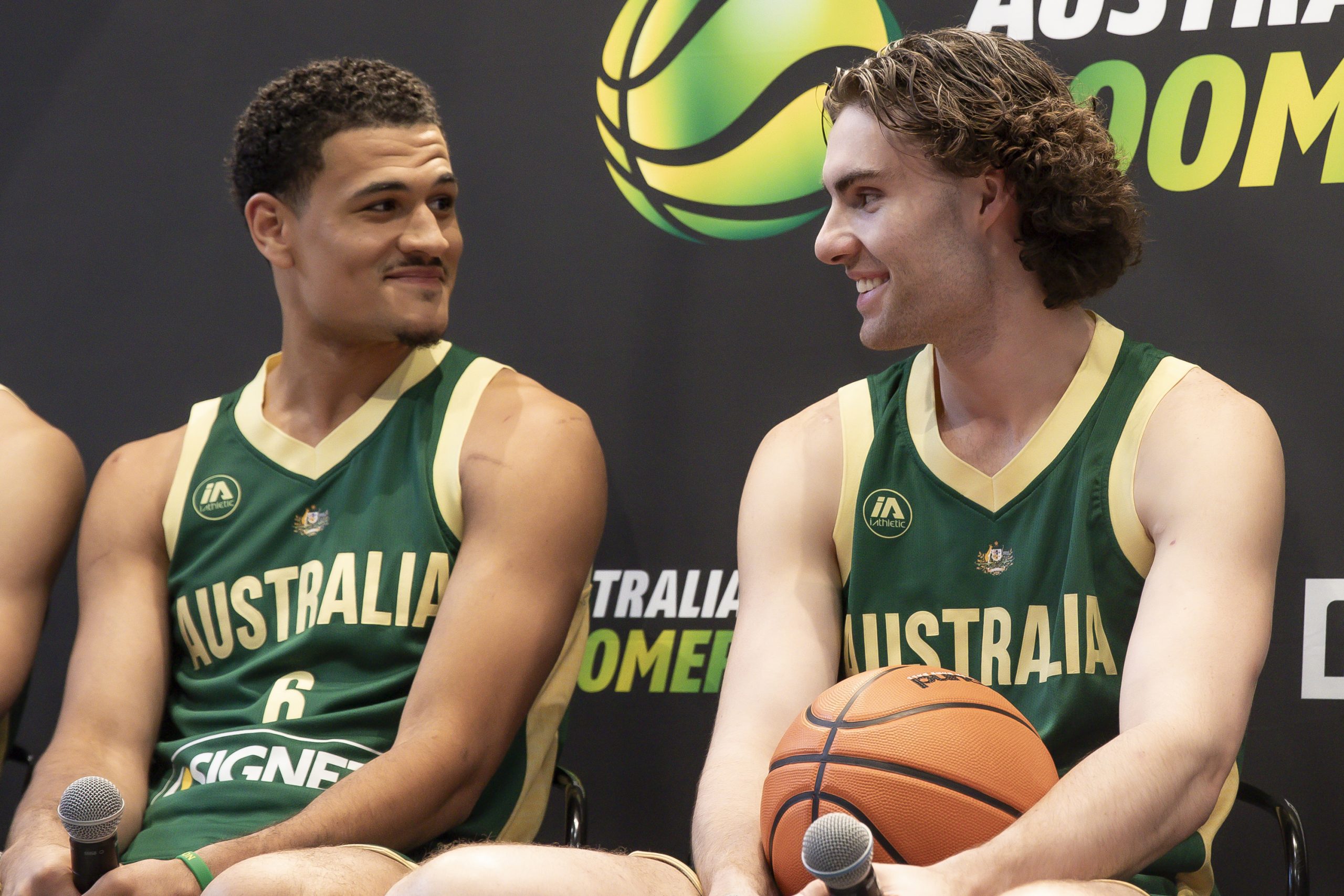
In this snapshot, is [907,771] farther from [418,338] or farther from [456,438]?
[418,338]

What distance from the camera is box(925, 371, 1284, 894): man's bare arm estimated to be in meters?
1.61

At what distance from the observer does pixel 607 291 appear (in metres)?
3.05

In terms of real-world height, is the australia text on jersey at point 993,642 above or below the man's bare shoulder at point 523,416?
below

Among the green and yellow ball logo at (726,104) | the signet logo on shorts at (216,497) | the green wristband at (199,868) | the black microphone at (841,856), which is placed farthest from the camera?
the green and yellow ball logo at (726,104)

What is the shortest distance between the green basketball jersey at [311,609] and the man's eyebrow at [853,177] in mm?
777

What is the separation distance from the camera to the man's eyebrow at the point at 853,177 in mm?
2141

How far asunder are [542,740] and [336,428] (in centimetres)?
67

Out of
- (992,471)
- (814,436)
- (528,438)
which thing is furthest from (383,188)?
(992,471)

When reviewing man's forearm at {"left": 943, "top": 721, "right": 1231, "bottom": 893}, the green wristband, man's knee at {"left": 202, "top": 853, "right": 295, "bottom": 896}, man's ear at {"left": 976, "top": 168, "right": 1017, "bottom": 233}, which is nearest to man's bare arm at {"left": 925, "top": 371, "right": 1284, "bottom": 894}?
man's forearm at {"left": 943, "top": 721, "right": 1231, "bottom": 893}

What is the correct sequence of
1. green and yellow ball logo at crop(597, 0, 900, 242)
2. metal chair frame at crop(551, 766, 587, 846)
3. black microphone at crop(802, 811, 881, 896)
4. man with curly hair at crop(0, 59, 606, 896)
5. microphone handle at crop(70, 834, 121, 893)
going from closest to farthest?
1. black microphone at crop(802, 811, 881, 896)
2. microphone handle at crop(70, 834, 121, 893)
3. man with curly hair at crop(0, 59, 606, 896)
4. metal chair frame at crop(551, 766, 587, 846)
5. green and yellow ball logo at crop(597, 0, 900, 242)

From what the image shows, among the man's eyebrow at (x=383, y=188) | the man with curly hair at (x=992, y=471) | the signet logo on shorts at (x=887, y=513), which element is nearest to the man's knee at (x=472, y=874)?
the man with curly hair at (x=992, y=471)

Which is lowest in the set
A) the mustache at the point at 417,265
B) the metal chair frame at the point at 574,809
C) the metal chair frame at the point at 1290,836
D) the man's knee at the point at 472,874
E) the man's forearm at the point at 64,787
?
the man's forearm at the point at 64,787

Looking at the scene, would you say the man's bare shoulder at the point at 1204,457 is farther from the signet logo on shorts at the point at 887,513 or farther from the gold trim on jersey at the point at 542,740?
the gold trim on jersey at the point at 542,740

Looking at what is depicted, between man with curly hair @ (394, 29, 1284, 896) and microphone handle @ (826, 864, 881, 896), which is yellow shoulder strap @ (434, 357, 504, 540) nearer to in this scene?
man with curly hair @ (394, 29, 1284, 896)
